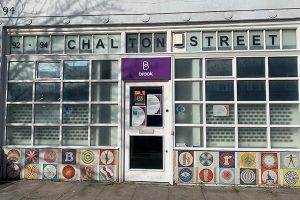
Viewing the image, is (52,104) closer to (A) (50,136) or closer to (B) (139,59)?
(A) (50,136)

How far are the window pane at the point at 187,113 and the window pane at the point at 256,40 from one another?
1784mm

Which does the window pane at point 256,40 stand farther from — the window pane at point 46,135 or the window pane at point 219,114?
the window pane at point 46,135

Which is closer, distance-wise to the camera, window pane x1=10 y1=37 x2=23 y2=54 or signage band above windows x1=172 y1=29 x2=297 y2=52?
signage band above windows x1=172 y1=29 x2=297 y2=52

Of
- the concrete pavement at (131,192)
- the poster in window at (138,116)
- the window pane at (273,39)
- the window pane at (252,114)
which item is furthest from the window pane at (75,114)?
the window pane at (273,39)

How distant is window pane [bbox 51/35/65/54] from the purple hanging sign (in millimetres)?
1567

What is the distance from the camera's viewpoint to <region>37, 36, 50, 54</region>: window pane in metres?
7.96

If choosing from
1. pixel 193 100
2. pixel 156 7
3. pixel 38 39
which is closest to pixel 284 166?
pixel 193 100

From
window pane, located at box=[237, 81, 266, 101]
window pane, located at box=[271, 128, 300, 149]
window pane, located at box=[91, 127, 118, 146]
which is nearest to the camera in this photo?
window pane, located at box=[271, 128, 300, 149]

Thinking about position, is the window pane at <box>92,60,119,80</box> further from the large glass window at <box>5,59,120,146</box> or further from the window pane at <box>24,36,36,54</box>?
the window pane at <box>24,36,36,54</box>

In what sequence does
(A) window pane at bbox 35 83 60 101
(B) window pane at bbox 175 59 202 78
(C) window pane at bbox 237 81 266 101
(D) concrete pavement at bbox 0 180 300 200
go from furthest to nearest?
1. (A) window pane at bbox 35 83 60 101
2. (B) window pane at bbox 175 59 202 78
3. (C) window pane at bbox 237 81 266 101
4. (D) concrete pavement at bbox 0 180 300 200

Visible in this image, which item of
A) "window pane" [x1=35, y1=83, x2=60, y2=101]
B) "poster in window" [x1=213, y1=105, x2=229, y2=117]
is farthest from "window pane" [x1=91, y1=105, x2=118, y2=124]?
"poster in window" [x1=213, y1=105, x2=229, y2=117]

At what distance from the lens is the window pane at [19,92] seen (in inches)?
311

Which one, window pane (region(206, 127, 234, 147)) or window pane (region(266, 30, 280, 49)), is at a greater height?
window pane (region(266, 30, 280, 49))

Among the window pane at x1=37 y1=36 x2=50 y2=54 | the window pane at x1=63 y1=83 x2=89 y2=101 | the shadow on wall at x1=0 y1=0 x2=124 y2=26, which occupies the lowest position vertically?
the window pane at x1=63 y1=83 x2=89 y2=101
